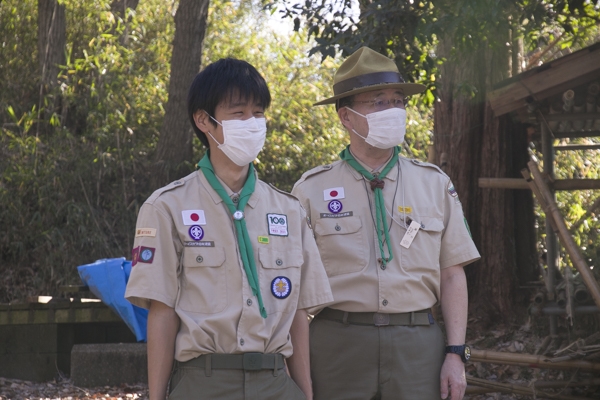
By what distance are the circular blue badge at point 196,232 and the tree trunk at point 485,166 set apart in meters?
5.86

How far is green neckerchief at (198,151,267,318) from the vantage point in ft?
9.53

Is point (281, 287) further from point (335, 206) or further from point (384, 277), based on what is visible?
point (335, 206)

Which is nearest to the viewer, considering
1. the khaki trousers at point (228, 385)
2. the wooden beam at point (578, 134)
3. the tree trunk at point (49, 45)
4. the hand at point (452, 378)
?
the khaki trousers at point (228, 385)

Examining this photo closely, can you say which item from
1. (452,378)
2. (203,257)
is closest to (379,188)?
(452,378)

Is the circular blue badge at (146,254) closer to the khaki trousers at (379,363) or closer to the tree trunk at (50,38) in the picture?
the khaki trousers at (379,363)

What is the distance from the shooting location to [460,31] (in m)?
6.79

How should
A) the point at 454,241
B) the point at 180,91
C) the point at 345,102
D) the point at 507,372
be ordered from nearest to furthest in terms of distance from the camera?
1. the point at 454,241
2. the point at 345,102
3. the point at 507,372
4. the point at 180,91

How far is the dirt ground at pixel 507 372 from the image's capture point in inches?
284

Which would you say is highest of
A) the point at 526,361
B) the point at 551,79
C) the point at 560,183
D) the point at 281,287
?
the point at 551,79

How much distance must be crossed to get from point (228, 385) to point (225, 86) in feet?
3.41

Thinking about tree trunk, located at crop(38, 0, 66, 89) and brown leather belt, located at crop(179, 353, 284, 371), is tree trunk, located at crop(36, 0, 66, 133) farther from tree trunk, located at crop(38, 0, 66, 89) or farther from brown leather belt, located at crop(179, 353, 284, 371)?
brown leather belt, located at crop(179, 353, 284, 371)

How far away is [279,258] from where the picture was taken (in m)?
3.02

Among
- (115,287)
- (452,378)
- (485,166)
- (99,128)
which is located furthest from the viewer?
(99,128)

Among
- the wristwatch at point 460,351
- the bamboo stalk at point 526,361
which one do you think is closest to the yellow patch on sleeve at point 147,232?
the wristwatch at point 460,351
